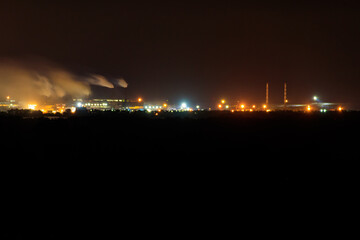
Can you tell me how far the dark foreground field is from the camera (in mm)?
5992

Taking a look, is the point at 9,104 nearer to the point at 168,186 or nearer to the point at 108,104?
the point at 108,104

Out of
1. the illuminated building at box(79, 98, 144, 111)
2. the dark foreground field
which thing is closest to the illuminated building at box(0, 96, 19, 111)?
the illuminated building at box(79, 98, 144, 111)

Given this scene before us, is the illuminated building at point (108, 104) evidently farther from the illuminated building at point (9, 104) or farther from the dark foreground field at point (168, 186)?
the dark foreground field at point (168, 186)

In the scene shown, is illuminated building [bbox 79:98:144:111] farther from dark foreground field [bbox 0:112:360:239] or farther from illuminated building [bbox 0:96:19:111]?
dark foreground field [bbox 0:112:360:239]

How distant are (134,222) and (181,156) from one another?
234 inches

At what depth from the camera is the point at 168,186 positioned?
7980mm

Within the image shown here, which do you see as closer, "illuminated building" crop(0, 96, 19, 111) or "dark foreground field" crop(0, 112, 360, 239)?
"dark foreground field" crop(0, 112, 360, 239)

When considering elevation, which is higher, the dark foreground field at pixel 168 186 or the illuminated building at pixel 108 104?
the illuminated building at pixel 108 104

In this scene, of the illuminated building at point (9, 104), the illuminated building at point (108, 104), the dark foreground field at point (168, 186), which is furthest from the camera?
the illuminated building at point (108, 104)

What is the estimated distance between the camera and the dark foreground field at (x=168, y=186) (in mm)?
5992

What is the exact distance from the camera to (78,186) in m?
7.90

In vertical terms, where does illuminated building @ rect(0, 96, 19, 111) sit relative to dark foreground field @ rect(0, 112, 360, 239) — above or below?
above

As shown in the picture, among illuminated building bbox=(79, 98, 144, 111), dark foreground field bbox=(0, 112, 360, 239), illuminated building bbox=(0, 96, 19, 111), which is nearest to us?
dark foreground field bbox=(0, 112, 360, 239)

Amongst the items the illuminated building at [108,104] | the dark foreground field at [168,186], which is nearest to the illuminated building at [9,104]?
the illuminated building at [108,104]
